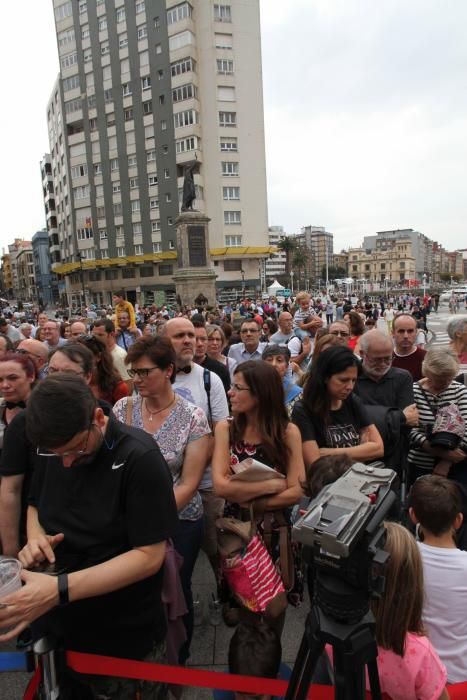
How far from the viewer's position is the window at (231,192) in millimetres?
41719

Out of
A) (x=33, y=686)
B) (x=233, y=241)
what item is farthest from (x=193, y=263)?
(x=33, y=686)

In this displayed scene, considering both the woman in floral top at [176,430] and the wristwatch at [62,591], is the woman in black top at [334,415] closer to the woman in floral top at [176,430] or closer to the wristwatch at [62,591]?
the woman in floral top at [176,430]

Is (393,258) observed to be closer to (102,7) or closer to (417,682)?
(102,7)

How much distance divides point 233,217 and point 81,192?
19.5 metres

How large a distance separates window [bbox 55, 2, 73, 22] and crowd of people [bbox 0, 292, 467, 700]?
5704cm

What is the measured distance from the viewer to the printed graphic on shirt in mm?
2666

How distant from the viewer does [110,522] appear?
1.49 meters

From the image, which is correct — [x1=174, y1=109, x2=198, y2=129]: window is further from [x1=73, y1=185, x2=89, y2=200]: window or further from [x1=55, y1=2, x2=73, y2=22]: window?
[x1=55, y1=2, x2=73, y2=22]: window

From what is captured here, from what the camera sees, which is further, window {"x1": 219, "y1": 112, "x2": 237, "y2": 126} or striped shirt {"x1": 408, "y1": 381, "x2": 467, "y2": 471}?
window {"x1": 219, "y1": 112, "x2": 237, "y2": 126}

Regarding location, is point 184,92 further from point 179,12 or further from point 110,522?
point 110,522

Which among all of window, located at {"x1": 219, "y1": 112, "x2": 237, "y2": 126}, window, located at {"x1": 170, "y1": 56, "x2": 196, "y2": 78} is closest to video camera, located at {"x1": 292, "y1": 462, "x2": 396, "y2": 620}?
window, located at {"x1": 219, "y1": 112, "x2": 237, "y2": 126}

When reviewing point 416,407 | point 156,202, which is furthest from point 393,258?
point 416,407

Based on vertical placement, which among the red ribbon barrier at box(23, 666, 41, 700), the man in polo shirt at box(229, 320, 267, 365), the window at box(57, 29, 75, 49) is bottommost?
the red ribbon barrier at box(23, 666, 41, 700)

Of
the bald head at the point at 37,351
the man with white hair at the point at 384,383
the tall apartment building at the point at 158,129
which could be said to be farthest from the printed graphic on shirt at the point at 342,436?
the tall apartment building at the point at 158,129
